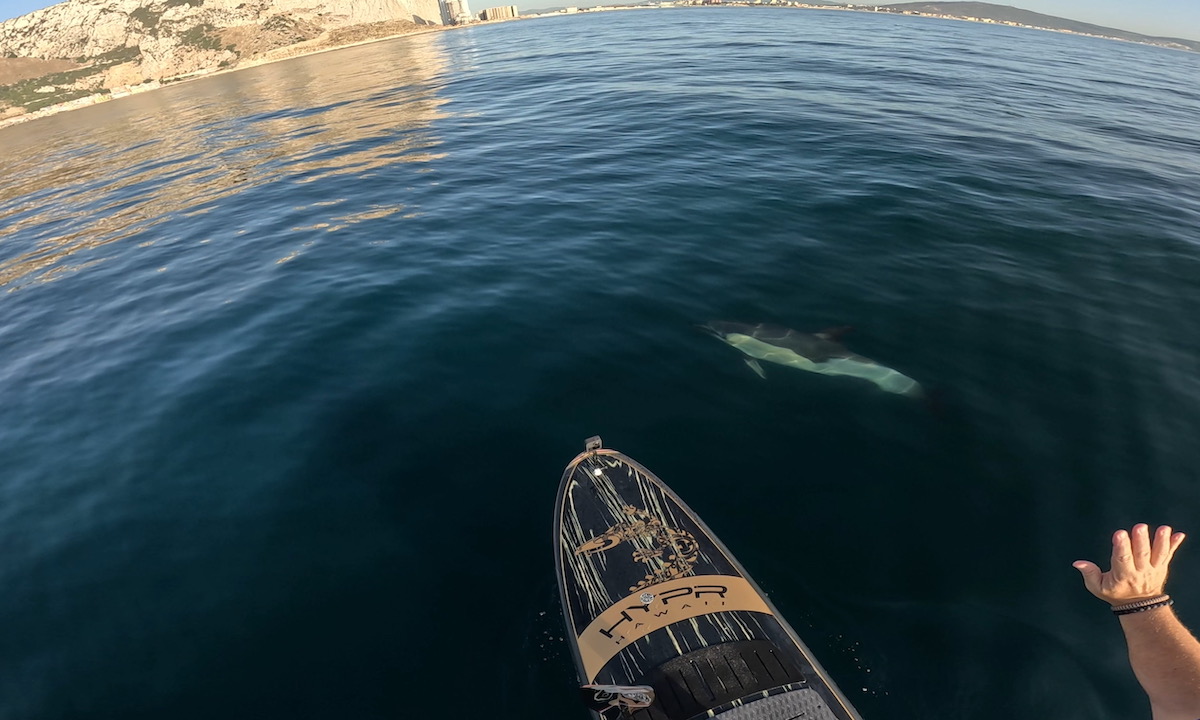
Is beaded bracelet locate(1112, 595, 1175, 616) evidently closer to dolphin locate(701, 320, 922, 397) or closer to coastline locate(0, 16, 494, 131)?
dolphin locate(701, 320, 922, 397)

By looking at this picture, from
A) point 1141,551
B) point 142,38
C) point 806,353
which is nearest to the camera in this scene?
point 1141,551

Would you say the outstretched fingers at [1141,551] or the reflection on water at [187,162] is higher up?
the reflection on water at [187,162]

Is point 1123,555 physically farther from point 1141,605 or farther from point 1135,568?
point 1141,605

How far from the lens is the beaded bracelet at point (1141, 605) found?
10.0 feet

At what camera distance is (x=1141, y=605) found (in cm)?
314

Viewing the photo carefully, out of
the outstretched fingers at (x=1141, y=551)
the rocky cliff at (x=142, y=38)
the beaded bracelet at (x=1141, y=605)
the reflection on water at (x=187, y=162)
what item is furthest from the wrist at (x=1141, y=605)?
the rocky cliff at (x=142, y=38)

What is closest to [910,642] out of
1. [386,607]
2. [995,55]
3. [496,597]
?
[496,597]

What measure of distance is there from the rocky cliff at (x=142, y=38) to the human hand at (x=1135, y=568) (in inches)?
6712

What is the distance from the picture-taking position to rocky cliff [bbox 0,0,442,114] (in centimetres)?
13200

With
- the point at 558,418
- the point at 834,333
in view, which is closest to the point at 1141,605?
the point at 558,418

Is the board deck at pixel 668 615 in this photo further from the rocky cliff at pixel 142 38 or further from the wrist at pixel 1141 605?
the rocky cliff at pixel 142 38

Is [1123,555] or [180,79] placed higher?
[180,79]

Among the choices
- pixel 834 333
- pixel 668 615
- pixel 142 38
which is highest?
pixel 142 38

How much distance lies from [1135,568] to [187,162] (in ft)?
144
